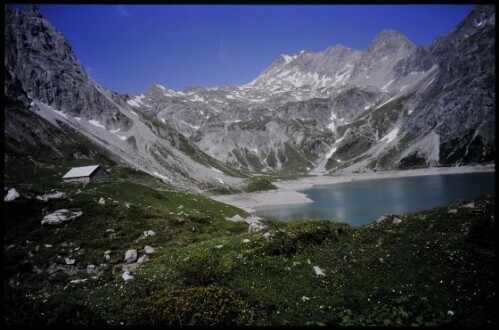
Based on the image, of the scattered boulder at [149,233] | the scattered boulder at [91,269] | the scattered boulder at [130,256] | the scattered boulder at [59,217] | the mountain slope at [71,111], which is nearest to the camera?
the scattered boulder at [91,269]

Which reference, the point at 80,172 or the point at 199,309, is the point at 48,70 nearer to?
the point at 80,172

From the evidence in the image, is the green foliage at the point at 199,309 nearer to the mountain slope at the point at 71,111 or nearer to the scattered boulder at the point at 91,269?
the scattered boulder at the point at 91,269

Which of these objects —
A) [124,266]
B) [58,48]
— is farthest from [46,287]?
[58,48]

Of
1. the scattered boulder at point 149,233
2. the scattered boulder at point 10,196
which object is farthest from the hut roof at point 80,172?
the scattered boulder at point 149,233

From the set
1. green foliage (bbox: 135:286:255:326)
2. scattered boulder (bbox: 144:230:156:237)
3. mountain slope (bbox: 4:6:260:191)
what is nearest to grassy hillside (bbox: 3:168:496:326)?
green foliage (bbox: 135:286:255:326)

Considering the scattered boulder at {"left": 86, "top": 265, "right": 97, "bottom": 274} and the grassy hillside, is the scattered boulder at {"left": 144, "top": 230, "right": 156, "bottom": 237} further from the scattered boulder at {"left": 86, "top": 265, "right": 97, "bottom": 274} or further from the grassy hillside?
the scattered boulder at {"left": 86, "top": 265, "right": 97, "bottom": 274}

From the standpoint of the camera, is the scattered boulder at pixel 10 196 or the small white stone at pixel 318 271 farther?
the scattered boulder at pixel 10 196

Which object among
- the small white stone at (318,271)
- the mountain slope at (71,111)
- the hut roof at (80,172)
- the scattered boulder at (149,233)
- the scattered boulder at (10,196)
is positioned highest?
the mountain slope at (71,111)
